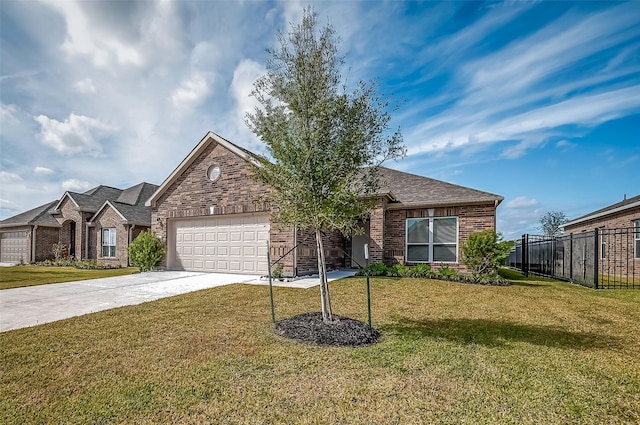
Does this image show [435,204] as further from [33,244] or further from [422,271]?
[33,244]

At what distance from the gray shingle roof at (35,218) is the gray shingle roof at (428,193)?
24.5m

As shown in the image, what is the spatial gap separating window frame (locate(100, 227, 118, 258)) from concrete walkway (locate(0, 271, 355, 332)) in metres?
8.96

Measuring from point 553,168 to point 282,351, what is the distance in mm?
22254

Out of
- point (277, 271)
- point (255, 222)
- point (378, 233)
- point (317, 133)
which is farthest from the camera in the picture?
point (378, 233)

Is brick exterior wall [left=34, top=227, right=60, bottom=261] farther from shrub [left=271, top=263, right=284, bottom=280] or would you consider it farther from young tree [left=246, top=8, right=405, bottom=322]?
young tree [left=246, top=8, right=405, bottom=322]

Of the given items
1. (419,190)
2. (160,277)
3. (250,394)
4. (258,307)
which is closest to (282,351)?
(250,394)

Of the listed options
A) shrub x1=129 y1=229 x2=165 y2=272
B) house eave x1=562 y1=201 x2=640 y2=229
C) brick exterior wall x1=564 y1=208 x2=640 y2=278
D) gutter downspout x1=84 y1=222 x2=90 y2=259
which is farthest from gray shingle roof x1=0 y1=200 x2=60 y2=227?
house eave x1=562 y1=201 x2=640 y2=229

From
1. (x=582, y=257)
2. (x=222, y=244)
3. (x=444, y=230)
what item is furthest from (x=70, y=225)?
(x=582, y=257)

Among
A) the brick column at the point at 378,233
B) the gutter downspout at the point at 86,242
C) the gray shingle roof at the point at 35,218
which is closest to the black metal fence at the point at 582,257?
the brick column at the point at 378,233

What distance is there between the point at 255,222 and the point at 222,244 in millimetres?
1986

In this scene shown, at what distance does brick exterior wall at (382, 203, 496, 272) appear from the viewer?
12672mm

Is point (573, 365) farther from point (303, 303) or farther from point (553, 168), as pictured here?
point (553, 168)

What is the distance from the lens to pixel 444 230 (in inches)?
526

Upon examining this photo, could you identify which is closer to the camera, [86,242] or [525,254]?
[525,254]
